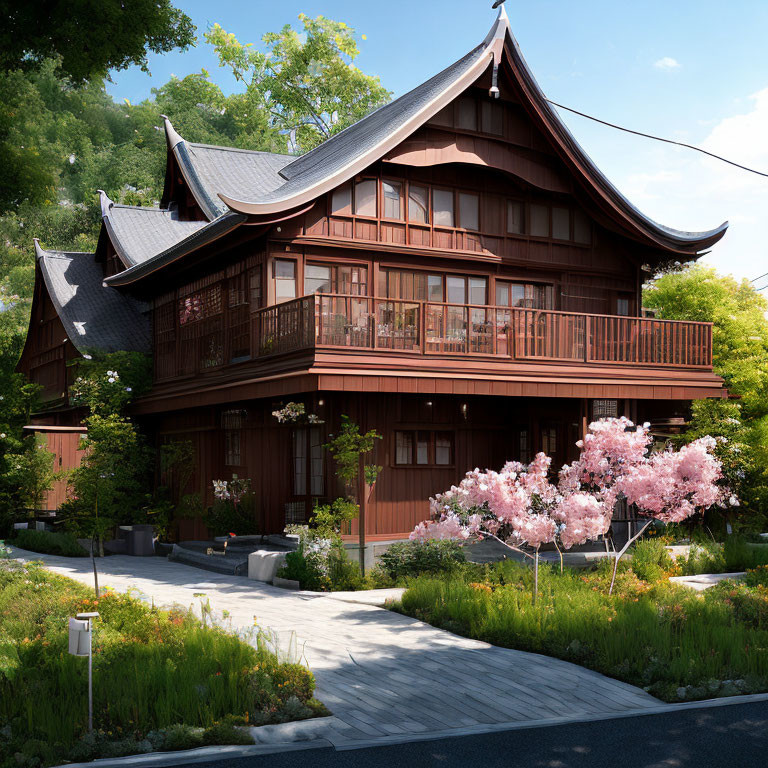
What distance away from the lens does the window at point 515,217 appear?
21406 millimetres

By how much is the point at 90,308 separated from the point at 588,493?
63.9ft

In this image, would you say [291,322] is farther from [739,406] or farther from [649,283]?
[649,283]

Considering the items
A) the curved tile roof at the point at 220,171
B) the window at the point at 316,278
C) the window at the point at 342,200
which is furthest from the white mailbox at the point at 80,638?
the curved tile roof at the point at 220,171

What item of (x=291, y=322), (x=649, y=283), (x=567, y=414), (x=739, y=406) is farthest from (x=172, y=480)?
(x=649, y=283)

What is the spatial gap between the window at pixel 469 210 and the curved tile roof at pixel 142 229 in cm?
928

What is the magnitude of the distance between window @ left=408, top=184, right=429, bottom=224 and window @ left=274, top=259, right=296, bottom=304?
3032mm

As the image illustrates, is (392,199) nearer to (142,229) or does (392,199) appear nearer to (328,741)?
(142,229)

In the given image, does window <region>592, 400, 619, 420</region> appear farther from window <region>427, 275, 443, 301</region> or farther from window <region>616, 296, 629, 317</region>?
window <region>427, 275, 443, 301</region>

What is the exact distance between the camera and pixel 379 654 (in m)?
10.9

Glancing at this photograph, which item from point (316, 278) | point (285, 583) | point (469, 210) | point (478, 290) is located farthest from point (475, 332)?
point (285, 583)

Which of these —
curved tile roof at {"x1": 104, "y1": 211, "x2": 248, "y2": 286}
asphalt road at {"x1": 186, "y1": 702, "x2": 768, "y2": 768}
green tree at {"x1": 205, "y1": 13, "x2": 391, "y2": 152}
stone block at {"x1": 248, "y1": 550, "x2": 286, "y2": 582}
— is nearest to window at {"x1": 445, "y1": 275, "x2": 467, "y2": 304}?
curved tile roof at {"x1": 104, "y1": 211, "x2": 248, "y2": 286}

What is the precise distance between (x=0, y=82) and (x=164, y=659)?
16273 millimetres

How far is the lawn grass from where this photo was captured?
9.88 meters

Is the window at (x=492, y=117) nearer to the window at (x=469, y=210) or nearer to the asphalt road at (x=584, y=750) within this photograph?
the window at (x=469, y=210)
